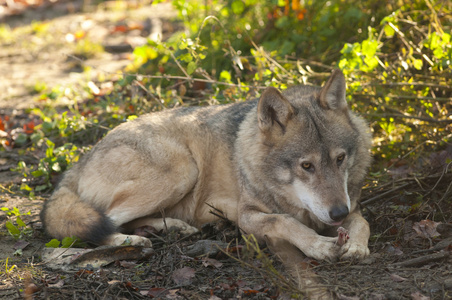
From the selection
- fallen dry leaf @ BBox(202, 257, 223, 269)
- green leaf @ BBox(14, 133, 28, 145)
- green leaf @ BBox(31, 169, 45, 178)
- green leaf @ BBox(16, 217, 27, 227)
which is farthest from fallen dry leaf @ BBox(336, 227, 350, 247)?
green leaf @ BBox(14, 133, 28, 145)

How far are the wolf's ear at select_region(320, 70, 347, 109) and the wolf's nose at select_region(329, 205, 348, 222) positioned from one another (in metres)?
0.99

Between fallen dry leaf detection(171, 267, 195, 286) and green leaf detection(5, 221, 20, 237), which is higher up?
fallen dry leaf detection(171, 267, 195, 286)

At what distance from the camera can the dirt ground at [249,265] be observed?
3.18 metres

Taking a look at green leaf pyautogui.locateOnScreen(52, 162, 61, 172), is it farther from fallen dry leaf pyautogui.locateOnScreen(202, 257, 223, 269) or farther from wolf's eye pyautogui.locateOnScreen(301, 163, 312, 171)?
wolf's eye pyautogui.locateOnScreen(301, 163, 312, 171)

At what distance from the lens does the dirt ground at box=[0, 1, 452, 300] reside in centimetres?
318

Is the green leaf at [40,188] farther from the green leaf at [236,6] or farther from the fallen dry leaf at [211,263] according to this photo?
the green leaf at [236,6]

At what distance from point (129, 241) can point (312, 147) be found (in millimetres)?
1823

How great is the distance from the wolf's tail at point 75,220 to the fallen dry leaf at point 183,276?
0.93 m

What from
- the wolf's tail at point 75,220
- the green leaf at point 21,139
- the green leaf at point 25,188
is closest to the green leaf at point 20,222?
the wolf's tail at point 75,220

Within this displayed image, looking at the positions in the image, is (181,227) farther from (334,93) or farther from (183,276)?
(334,93)

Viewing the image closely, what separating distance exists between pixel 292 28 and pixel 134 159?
409 cm

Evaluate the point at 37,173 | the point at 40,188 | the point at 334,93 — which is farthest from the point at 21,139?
the point at 334,93

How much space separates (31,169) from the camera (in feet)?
20.3

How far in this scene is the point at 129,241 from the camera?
4.21m
